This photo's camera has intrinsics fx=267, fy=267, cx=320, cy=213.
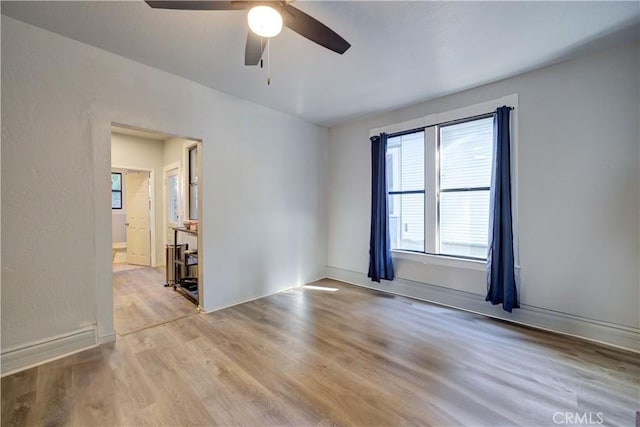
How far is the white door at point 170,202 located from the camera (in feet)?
19.5

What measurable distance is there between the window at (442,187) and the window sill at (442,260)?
8 cm

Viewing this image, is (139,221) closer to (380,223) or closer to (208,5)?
(380,223)

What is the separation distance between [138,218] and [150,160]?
137cm

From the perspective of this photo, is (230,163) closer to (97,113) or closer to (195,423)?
(97,113)

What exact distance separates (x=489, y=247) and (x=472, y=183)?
0.81 m

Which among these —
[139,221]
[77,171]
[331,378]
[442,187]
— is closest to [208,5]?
[77,171]

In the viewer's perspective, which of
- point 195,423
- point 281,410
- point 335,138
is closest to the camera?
point 195,423

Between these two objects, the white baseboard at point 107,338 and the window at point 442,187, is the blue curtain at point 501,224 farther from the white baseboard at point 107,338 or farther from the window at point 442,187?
the white baseboard at point 107,338

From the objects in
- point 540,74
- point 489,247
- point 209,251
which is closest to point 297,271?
point 209,251

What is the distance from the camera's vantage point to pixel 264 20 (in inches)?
63.5

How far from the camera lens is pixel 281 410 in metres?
1.74

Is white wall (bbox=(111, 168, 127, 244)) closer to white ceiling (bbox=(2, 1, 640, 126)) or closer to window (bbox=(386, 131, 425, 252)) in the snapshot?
white ceiling (bbox=(2, 1, 640, 126))

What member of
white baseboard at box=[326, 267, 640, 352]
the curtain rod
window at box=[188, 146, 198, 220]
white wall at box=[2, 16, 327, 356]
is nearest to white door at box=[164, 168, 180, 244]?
window at box=[188, 146, 198, 220]

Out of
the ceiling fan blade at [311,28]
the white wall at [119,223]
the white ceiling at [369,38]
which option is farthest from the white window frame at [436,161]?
the white wall at [119,223]
